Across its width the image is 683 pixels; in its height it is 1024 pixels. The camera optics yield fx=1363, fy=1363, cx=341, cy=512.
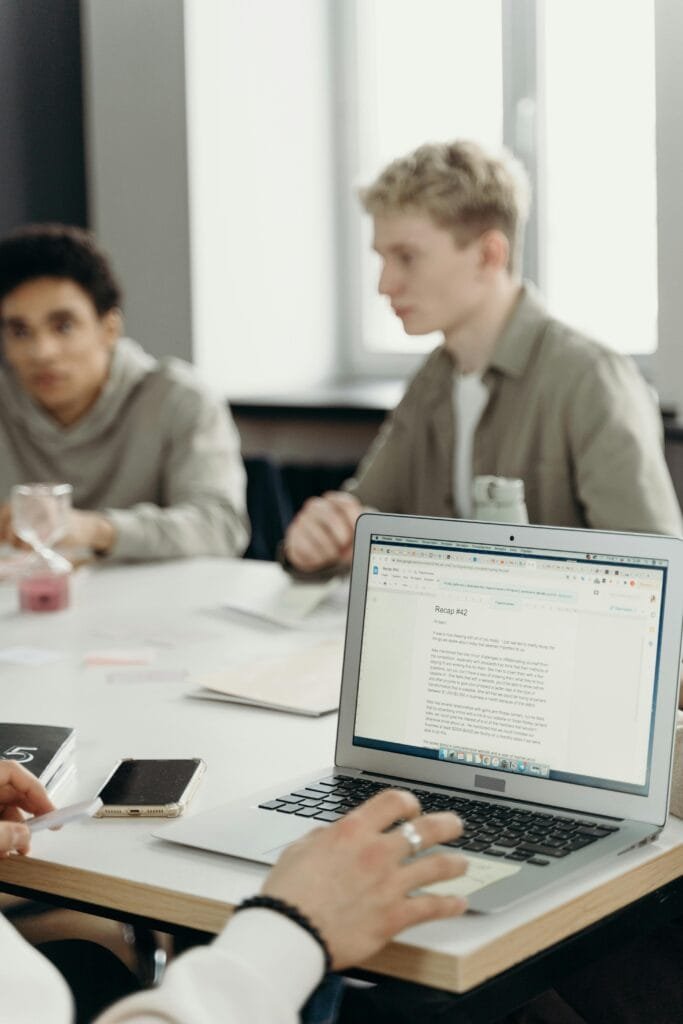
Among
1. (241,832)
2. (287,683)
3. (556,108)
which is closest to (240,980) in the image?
(241,832)

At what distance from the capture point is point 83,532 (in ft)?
8.40

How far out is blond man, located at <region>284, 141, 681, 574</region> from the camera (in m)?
2.35

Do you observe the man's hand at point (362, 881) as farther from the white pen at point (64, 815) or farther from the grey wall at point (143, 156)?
the grey wall at point (143, 156)

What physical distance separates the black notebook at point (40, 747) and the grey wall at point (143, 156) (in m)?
2.59

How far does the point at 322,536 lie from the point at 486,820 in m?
1.16

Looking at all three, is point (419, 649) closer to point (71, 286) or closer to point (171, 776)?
point (171, 776)

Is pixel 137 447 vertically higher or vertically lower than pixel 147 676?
higher

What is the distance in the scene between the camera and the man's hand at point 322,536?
233 cm

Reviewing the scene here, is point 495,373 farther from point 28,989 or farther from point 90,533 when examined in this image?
point 28,989

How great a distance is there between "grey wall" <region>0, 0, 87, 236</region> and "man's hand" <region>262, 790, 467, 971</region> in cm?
334

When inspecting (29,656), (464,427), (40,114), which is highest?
(40,114)

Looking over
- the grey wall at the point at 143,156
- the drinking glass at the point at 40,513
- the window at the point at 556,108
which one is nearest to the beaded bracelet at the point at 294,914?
the drinking glass at the point at 40,513

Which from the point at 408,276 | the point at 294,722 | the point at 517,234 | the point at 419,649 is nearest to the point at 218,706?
the point at 294,722

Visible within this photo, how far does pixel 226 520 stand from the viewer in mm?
2877
